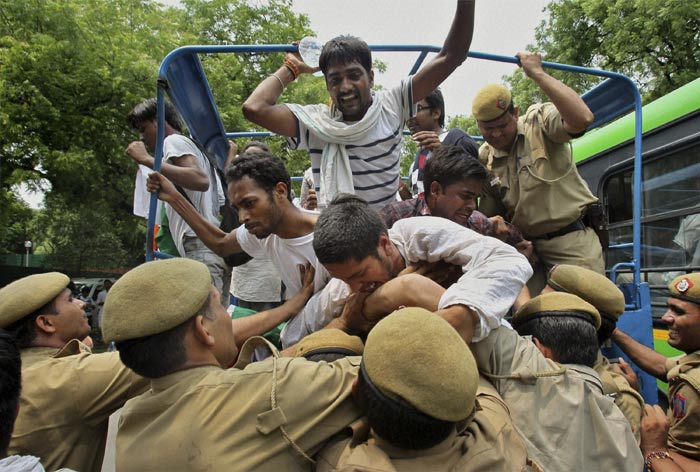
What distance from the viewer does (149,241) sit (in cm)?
264

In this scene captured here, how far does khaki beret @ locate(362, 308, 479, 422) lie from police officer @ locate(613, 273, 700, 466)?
158 cm

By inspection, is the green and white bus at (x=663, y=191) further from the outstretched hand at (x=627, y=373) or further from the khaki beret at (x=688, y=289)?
the outstretched hand at (x=627, y=373)

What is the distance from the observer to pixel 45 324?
1.95 meters

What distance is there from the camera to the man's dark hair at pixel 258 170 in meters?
2.27

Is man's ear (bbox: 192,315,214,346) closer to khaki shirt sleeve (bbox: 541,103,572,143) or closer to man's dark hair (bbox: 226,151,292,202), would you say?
man's dark hair (bbox: 226,151,292,202)

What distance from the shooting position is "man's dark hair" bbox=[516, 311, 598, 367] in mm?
1723

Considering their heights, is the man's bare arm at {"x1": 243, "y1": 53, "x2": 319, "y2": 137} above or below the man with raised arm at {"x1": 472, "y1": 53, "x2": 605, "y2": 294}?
above

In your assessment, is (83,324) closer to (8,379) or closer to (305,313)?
(8,379)

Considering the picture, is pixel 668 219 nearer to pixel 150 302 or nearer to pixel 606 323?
pixel 606 323

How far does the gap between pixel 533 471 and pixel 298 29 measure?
1495 centimetres

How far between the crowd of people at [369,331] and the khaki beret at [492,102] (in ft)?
0.04

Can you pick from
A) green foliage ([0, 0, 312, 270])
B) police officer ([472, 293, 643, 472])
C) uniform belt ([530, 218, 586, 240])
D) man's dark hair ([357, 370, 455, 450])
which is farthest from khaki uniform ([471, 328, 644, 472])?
green foliage ([0, 0, 312, 270])

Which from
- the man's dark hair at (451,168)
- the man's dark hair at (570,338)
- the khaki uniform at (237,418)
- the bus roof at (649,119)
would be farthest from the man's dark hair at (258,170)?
the bus roof at (649,119)

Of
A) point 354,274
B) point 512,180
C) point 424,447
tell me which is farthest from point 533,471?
point 512,180
